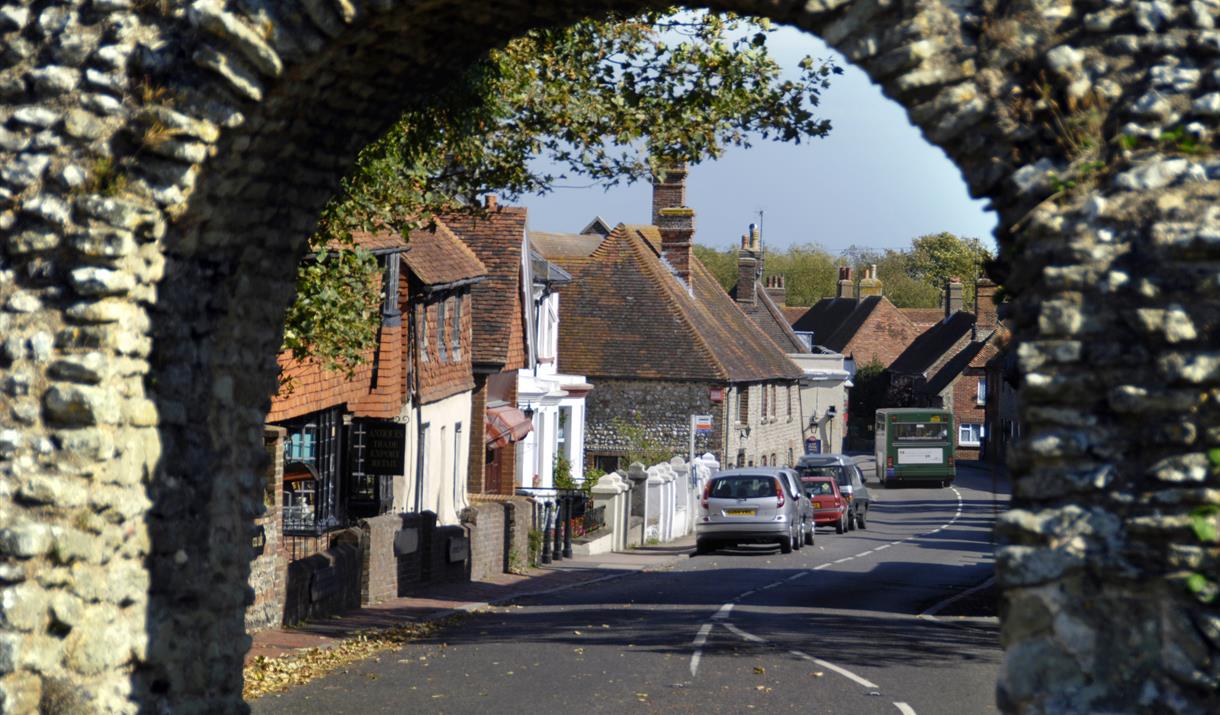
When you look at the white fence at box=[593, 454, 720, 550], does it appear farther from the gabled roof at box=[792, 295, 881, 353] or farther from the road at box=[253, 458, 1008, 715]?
the gabled roof at box=[792, 295, 881, 353]

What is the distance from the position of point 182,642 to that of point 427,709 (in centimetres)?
420

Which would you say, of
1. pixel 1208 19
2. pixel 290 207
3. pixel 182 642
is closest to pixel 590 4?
pixel 290 207

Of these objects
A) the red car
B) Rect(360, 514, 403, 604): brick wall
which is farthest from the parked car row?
Rect(360, 514, 403, 604): brick wall

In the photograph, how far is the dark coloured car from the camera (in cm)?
4259

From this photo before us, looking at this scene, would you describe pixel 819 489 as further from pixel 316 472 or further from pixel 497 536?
pixel 316 472

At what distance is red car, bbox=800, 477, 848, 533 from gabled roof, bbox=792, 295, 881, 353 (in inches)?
2279

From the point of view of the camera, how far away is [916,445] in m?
64.3

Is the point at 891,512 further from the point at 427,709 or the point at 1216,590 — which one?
the point at 1216,590

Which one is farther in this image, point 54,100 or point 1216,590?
point 54,100

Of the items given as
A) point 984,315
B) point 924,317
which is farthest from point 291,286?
point 924,317

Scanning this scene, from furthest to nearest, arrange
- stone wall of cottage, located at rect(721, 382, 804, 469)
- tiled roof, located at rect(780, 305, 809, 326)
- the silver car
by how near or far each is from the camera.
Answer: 1. tiled roof, located at rect(780, 305, 809, 326)
2. stone wall of cottage, located at rect(721, 382, 804, 469)
3. the silver car

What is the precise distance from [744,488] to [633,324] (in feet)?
63.9

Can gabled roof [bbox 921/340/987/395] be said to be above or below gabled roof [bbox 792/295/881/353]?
below

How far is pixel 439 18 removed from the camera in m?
6.95
